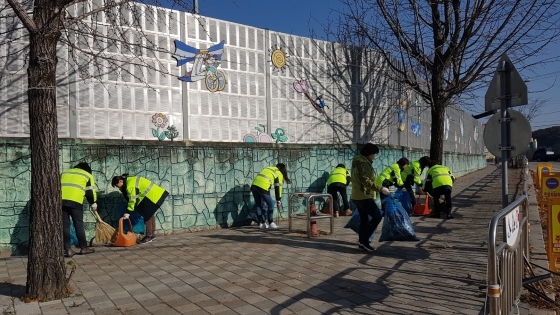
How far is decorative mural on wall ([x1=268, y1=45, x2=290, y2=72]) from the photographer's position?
41.0ft

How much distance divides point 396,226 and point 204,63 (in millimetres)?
5651

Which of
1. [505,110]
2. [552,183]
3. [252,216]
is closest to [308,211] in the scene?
[252,216]

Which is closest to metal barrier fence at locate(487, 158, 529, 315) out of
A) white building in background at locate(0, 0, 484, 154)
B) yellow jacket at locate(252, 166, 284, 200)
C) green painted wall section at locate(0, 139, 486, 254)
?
white building in background at locate(0, 0, 484, 154)

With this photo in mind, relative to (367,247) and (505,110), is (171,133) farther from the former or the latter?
(505,110)

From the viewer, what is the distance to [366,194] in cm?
770

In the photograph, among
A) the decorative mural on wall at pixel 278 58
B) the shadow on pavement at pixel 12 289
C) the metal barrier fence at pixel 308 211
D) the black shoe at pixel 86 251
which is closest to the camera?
the shadow on pavement at pixel 12 289

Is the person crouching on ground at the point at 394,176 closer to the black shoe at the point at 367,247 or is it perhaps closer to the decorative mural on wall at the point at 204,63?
the black shoe at the point at 367,247

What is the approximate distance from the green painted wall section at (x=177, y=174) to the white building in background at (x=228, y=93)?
0.63m

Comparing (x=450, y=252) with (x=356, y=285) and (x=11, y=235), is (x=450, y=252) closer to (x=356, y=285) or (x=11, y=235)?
(x=356, y=285)

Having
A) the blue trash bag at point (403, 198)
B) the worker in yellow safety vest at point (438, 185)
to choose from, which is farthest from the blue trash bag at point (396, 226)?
the worker in yellow safety vest at point (438, 185)

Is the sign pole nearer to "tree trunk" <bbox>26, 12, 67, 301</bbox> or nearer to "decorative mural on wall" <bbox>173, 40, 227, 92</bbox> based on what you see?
"tree trunk" <bbox>26, 12, 67, 301</bbox>

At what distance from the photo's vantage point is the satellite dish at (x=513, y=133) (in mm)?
5887

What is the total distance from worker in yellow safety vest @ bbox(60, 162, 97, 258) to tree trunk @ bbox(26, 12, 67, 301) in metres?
2.23

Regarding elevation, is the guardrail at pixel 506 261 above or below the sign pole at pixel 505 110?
below
